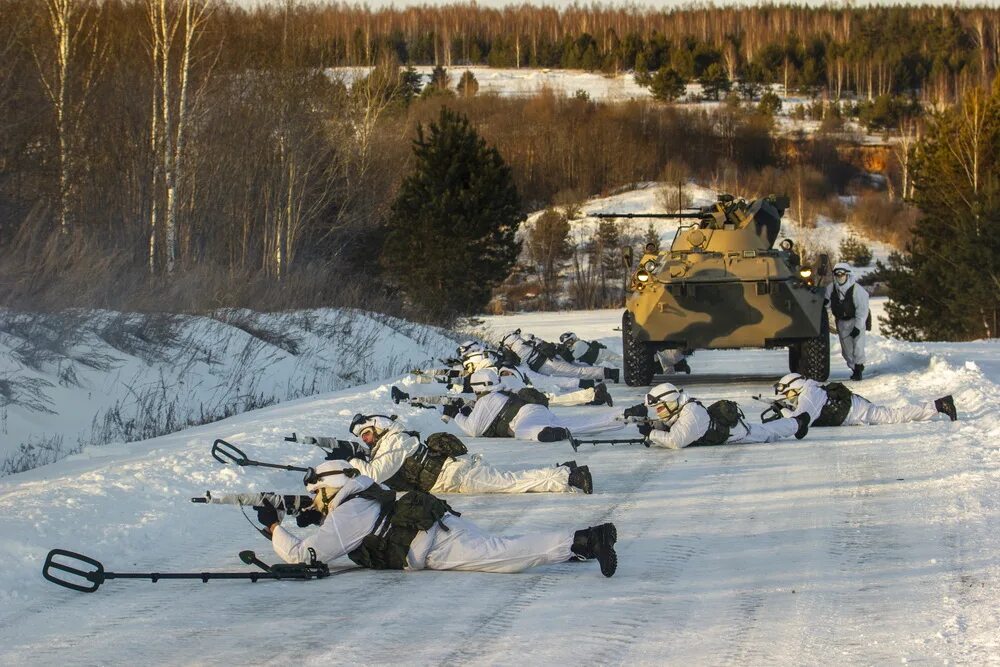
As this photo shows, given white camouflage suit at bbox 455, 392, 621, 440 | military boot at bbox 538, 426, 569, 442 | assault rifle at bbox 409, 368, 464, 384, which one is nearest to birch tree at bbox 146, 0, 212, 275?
assault rifle at bbox 409, 368, 464, 384

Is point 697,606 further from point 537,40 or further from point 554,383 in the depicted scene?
point 537,40

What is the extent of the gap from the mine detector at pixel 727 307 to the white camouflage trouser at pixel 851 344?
611mm

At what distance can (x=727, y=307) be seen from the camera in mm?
18484

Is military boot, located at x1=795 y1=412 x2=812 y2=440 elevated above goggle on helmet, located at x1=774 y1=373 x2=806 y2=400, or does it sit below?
below

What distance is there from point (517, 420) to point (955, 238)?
3979 cm

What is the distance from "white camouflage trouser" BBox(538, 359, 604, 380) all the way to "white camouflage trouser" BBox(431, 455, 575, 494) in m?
10.6

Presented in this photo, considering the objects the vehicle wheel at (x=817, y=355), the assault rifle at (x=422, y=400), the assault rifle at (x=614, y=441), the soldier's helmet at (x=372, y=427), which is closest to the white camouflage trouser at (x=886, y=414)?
the assault rifle at (x=614, y=441)

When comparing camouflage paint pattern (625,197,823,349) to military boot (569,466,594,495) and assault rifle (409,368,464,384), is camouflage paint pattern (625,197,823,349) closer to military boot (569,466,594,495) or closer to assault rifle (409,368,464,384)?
assault rifle (409,368,464,384)

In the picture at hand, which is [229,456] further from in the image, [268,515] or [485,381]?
[485,381]

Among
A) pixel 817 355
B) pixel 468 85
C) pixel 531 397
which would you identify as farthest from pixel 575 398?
pixel 468 85

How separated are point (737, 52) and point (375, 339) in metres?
119

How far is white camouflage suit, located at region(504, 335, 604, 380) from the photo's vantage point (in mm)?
20625

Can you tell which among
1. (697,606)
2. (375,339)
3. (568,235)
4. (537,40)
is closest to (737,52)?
(537,40)

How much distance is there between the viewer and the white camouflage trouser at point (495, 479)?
9.80 meters
